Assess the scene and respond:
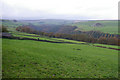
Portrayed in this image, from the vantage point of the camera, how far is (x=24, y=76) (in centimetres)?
741

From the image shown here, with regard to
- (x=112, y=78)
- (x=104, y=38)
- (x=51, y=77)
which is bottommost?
(x=112, y=78)

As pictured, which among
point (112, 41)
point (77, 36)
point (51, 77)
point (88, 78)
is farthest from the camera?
point (77, 36)

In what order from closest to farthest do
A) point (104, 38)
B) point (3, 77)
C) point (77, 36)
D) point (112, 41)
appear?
point (3, 77) < point (104, 38) < point (112, 41) < point (77, 36)

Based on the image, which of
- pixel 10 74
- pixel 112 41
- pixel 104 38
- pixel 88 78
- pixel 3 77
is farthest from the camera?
pixel 112 41

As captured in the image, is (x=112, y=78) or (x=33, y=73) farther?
(x=112, y=78)

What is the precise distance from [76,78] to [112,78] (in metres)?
3.68

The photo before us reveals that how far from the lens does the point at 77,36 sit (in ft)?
176

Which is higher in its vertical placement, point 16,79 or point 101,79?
point 16,79

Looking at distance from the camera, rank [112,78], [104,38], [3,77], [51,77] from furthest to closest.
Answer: [104,38], [112,78], [51,77], [3,77]

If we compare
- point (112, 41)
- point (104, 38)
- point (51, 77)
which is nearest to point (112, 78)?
point (51, 77)

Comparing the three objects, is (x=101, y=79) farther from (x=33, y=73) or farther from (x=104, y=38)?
(x=104, y=38)

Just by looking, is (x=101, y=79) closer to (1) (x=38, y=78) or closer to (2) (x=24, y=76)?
(1) (x=38, y=78)

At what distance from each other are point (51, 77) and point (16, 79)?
2408 millimetres

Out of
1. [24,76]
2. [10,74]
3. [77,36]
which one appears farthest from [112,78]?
[77,36]
